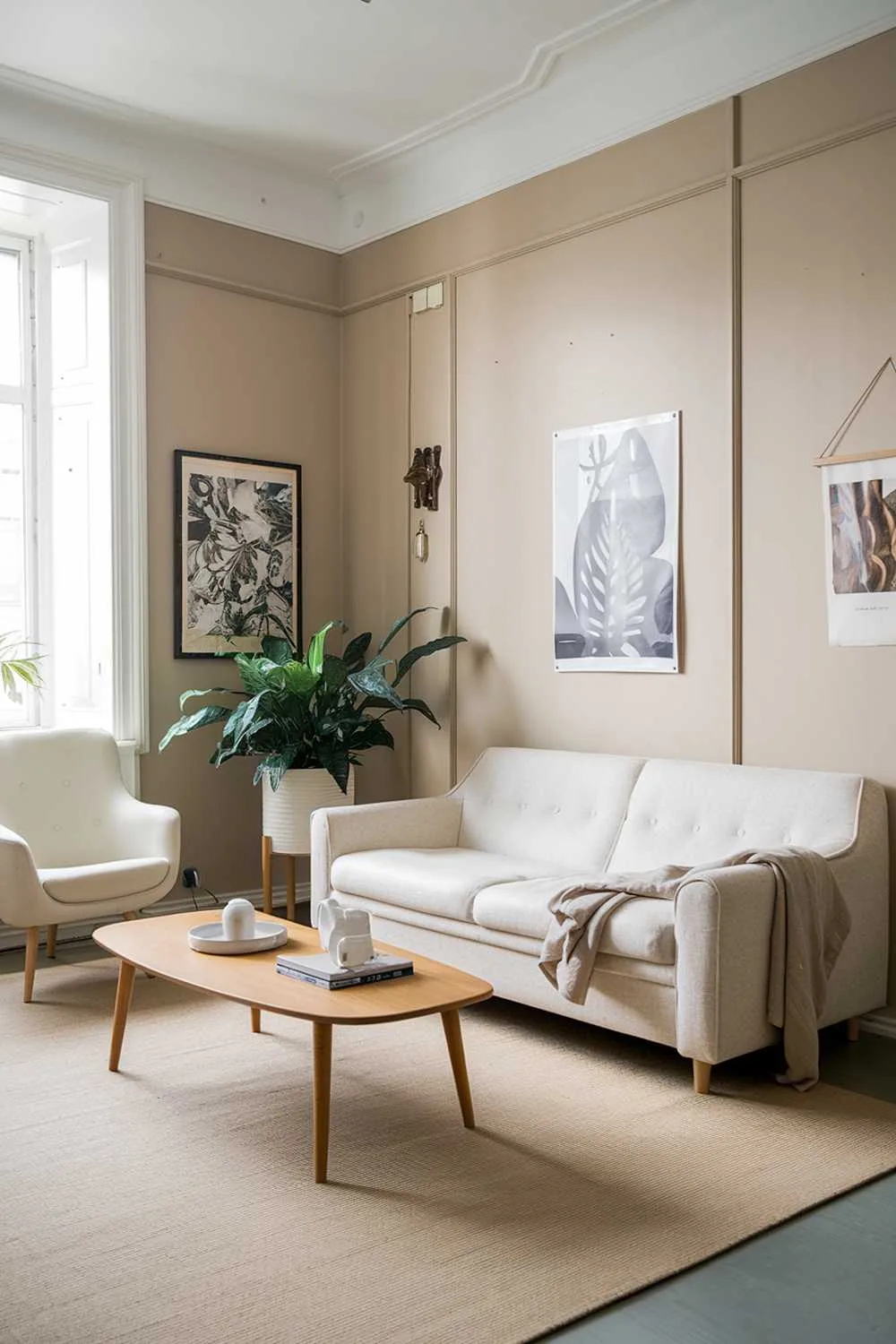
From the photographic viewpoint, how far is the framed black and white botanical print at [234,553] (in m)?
5.27

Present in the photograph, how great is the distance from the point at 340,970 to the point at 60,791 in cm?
220

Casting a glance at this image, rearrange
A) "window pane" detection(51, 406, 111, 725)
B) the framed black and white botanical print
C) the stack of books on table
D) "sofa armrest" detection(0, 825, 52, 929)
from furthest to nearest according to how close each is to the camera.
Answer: the framed black and white botanical print
"window pane" detection(51, 406, 111, 725)
"sofa armrest" detection(0, 825, 52, 929)
the stack of books on table

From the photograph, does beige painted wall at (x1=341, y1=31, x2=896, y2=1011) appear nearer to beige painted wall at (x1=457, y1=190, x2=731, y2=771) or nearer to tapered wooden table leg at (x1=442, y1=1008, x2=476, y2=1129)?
beige painted wall at (x1=457, y1=190, x2=731, y2=771)

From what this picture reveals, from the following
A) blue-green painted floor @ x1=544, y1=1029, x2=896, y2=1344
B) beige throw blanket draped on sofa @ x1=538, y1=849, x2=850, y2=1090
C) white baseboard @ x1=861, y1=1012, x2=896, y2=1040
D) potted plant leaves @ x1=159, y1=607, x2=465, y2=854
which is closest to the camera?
blue-green painted floor @ x1=544, y1=1029, x2=896, y2=1344

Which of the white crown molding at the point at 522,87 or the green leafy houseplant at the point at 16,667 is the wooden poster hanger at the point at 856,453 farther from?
the green leafy houseplant at the point at 16,667

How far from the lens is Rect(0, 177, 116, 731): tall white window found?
16.8ft

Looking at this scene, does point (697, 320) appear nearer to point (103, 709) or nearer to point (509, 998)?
point (509, 998)

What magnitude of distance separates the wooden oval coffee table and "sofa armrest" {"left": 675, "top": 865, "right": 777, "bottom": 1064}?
1.78 ft

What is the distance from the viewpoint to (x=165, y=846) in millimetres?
→ 4516

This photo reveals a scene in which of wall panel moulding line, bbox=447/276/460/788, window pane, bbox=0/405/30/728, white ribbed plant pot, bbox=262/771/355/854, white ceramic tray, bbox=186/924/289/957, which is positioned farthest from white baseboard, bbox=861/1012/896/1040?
window pane, bbox=0/405/30/728

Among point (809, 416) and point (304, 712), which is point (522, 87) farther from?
point (304, 712)

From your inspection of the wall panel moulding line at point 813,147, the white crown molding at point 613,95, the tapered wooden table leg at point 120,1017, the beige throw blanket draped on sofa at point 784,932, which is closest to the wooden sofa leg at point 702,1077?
the beige throw blanket draped on sofa at point 784,932

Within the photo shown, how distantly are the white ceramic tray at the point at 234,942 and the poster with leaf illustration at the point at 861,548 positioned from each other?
1918 millimetres

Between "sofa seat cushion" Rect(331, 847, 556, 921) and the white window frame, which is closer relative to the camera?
"sofa seat cushion" Rect(331, 847, 556, 921)
